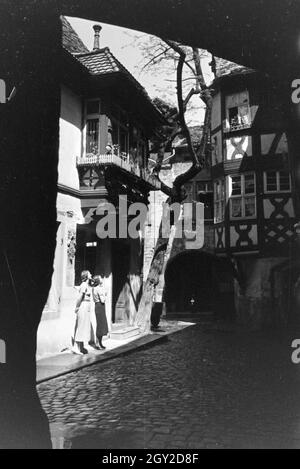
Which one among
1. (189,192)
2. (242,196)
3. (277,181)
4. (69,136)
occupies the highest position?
(189,192)

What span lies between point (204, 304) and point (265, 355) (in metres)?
12.5

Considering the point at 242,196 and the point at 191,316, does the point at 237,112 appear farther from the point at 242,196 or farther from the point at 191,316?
the point at 191,316

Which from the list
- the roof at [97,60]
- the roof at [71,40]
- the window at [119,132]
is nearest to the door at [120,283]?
the window at [119,132]

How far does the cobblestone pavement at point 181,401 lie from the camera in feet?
15.5

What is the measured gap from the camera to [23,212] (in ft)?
10.4

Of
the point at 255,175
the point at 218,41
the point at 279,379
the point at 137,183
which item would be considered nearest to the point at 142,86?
the point at 137,183

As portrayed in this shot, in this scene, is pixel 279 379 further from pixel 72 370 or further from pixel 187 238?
pixel 187 238

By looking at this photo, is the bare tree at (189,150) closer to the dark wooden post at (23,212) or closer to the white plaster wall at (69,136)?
the white plaster wall at (69,136)

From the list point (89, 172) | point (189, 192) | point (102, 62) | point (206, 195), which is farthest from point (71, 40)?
point (206, 195)

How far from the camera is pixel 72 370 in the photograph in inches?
341

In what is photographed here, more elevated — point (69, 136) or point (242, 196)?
point (69, 136)

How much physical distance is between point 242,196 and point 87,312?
9.34 meters

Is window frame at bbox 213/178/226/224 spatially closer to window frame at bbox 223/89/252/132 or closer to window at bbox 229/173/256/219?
window at bbox 229/173/256/219

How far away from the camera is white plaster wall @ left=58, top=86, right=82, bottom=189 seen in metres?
11.5
